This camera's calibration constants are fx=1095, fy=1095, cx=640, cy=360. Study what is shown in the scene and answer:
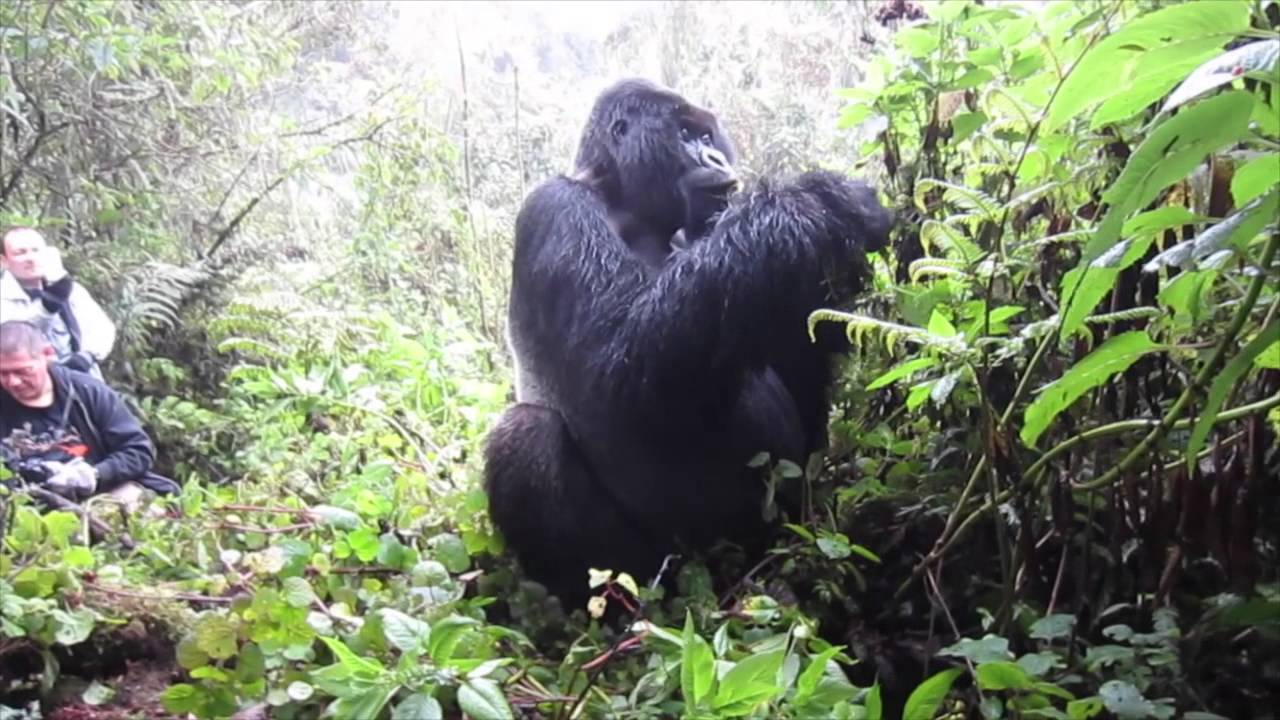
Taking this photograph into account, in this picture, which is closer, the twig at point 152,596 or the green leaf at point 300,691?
the green leaf at point 300,691

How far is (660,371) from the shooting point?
193 centimetres

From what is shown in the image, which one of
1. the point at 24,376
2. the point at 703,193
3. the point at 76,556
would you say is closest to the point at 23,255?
the point at 24,376

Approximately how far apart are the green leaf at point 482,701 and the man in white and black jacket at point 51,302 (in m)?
3.12

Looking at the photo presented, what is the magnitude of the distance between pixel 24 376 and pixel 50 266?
0.86 metres

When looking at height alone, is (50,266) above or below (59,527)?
above

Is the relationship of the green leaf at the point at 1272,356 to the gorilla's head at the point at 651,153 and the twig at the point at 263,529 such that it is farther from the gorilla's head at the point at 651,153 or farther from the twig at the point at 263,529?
the twig at the point at 263,529

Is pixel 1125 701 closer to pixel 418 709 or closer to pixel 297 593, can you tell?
pixel 418 709

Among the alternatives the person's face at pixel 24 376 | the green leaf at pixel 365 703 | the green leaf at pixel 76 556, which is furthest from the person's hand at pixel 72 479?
the green leaf at pixel 365 703

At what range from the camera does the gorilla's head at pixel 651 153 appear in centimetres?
233

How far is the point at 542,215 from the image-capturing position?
2.17 meters

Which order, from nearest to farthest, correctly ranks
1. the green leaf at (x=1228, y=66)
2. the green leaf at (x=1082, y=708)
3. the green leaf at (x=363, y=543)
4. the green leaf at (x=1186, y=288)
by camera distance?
the green leaf at (x=1228, y=66) → the green leaf at (x=1186, y=288) → the green leaf at (x=1082, y=708) → the green leaf at (x=363, y=543)

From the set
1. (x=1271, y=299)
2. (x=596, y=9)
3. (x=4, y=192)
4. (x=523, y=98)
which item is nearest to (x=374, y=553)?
(x=1271, y=299)

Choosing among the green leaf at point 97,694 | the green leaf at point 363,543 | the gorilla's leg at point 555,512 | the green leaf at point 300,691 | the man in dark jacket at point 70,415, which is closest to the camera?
the green leaf at point 300,691

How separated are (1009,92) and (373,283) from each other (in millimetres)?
4281
